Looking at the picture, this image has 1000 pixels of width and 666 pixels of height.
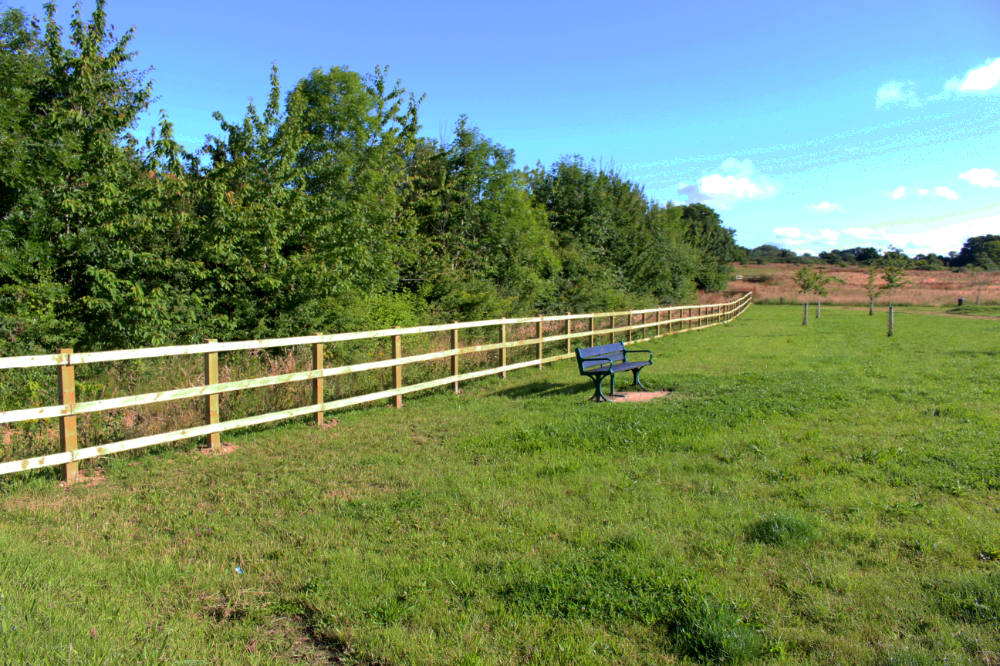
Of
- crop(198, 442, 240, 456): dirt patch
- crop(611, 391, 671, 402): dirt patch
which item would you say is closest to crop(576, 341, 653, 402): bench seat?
crop(611, 391, 671, 402): dirt patch

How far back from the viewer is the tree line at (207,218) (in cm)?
902

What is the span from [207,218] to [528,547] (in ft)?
30.9

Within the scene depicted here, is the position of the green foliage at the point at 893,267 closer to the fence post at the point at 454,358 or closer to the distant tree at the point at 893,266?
the distant tree at the point at 893,266

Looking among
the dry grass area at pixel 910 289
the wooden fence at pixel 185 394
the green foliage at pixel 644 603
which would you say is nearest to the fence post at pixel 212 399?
the wooden fence at pixel 185 394

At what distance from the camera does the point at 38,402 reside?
7.58 meters

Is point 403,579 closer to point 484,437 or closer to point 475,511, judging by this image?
point 475,511

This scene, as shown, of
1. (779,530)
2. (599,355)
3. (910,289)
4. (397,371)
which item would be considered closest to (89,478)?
(397,371)

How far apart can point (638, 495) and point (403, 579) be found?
2278 millimetres

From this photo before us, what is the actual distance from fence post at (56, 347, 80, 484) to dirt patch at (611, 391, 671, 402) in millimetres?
7004

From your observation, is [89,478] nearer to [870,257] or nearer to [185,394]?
[185,394]

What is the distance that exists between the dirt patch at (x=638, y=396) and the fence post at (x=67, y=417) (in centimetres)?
700

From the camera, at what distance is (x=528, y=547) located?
4.01 meters

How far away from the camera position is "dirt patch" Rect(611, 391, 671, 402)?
9578 millimetres

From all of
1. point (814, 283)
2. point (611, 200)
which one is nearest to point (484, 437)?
point (611, 200)
